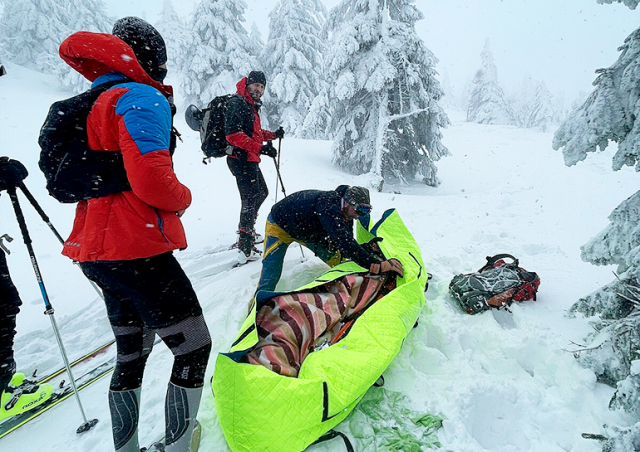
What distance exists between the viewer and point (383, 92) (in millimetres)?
10000

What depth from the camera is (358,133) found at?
37.0 feet

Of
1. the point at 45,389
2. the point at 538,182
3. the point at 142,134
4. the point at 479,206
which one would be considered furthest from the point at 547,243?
the point at 45,389

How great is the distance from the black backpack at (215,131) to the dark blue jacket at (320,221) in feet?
4.16

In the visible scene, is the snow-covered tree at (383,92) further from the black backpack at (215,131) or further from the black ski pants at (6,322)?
the black ski pants at (6,322)

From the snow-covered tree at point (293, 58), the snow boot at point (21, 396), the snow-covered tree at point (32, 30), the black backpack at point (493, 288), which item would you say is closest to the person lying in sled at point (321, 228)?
the black backpack at point (493, 288)

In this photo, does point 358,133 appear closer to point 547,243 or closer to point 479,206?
point 479,206

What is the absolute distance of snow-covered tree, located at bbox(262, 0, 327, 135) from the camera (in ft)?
55.6

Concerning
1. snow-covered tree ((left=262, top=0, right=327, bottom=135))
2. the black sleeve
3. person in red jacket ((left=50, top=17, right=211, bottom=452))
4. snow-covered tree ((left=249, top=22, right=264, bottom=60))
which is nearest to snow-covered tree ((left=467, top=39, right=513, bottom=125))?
snow-covered tree ((left=262, top=0, right=327, bottom=135))

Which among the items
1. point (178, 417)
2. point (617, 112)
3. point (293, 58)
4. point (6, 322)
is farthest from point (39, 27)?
point (617, 112)

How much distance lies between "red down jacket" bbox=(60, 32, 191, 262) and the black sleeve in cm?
183

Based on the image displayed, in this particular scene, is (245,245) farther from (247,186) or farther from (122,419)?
(122,419)

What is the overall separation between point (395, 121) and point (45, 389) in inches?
414

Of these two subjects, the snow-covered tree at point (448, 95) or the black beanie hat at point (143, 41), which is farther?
the snow-covered tree at point (448, 95)

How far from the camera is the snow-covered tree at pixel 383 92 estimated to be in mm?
9492
